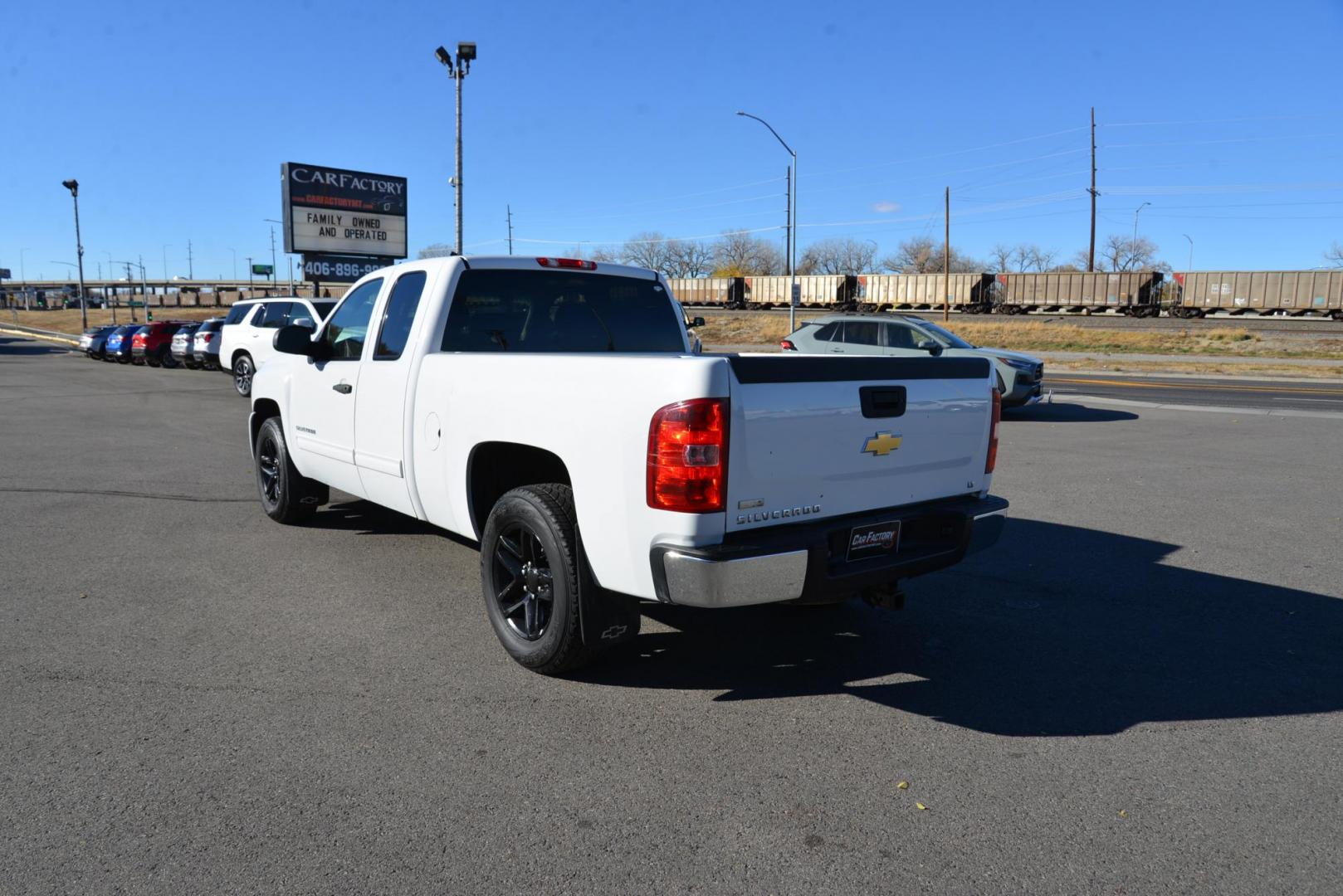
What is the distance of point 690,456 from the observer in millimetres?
3467

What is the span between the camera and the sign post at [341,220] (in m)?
35.4

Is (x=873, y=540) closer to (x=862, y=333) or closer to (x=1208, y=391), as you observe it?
(x=862, y=333)

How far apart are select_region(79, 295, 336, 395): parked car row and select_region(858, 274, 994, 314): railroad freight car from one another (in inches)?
1693

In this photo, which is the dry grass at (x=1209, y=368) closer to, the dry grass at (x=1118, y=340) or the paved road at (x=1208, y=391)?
the paved road at (x=1208, y=391)

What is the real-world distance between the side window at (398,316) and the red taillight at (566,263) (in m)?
0.69

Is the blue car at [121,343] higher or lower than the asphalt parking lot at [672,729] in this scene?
higher

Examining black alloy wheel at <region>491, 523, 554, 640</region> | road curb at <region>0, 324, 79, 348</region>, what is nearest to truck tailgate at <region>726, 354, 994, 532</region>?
black alloy wheel at <region>491, 523, 554, 640</region>

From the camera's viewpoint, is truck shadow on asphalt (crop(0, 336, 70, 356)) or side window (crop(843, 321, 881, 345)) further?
truck shadow on asphalt (crop(0, 336, 70, 356))

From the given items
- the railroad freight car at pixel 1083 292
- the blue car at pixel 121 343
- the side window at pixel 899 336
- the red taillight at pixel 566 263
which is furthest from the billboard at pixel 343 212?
the railroad freight car at pixel 1083 292

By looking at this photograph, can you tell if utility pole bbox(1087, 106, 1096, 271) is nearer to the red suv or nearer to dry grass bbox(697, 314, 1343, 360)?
dry grass bbox(697, 314, 1343, 360)

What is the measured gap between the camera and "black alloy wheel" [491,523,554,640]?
428 centimetres

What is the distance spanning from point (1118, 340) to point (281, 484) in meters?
40.3

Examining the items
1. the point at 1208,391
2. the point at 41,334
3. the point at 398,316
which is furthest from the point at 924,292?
the point at 398,316

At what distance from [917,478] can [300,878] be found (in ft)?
9.48
